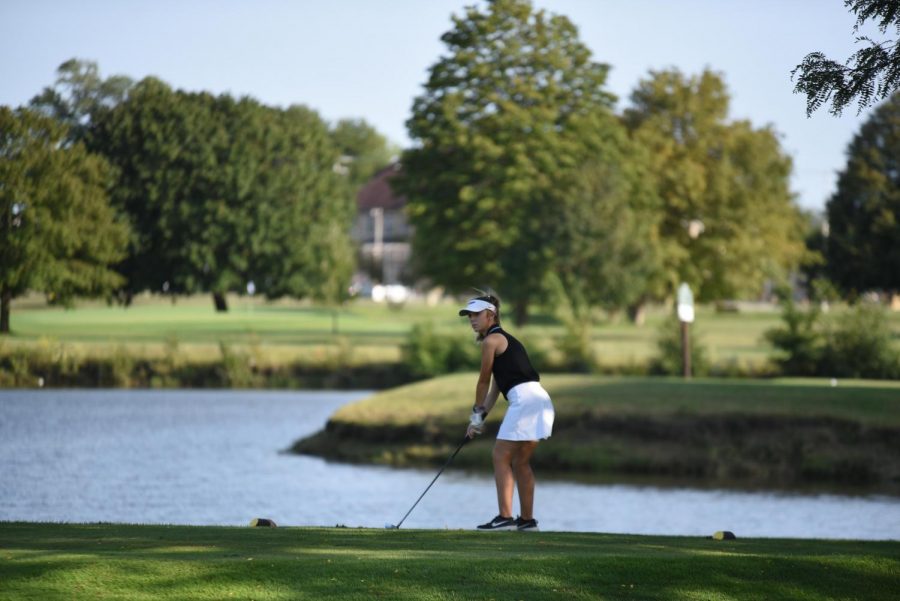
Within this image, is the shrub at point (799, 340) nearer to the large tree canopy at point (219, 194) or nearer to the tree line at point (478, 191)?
the tree line at point (478, 191)

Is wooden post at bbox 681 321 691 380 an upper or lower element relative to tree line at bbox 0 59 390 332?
lower

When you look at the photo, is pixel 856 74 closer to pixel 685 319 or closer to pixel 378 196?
pixel 685 319

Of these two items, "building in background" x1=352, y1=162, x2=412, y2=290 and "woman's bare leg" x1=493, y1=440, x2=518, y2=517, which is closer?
"woman's bare leg" x1=493, y1=440, x2=518, y2=517

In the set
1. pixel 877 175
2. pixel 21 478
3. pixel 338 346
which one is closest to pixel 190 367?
pixel 338 346

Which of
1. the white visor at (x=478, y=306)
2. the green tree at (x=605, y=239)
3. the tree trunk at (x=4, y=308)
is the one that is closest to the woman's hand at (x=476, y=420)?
the white visor at (x=478, y=306)

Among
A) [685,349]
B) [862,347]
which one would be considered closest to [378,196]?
[862,347]

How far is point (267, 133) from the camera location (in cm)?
5525

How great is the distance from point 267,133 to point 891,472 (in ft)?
107

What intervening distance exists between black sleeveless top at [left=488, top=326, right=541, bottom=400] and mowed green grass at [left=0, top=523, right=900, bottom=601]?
1604mm

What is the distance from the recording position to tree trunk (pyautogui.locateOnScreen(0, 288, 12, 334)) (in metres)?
33.0

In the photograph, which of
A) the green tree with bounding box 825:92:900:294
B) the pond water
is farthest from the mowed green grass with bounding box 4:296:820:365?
the pond water

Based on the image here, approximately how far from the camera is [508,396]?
13781mm

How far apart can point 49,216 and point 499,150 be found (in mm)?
29609

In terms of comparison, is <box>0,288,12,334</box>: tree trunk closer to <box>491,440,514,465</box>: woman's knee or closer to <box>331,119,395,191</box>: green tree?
<box>491,440,514,465</box>: woman's knee
